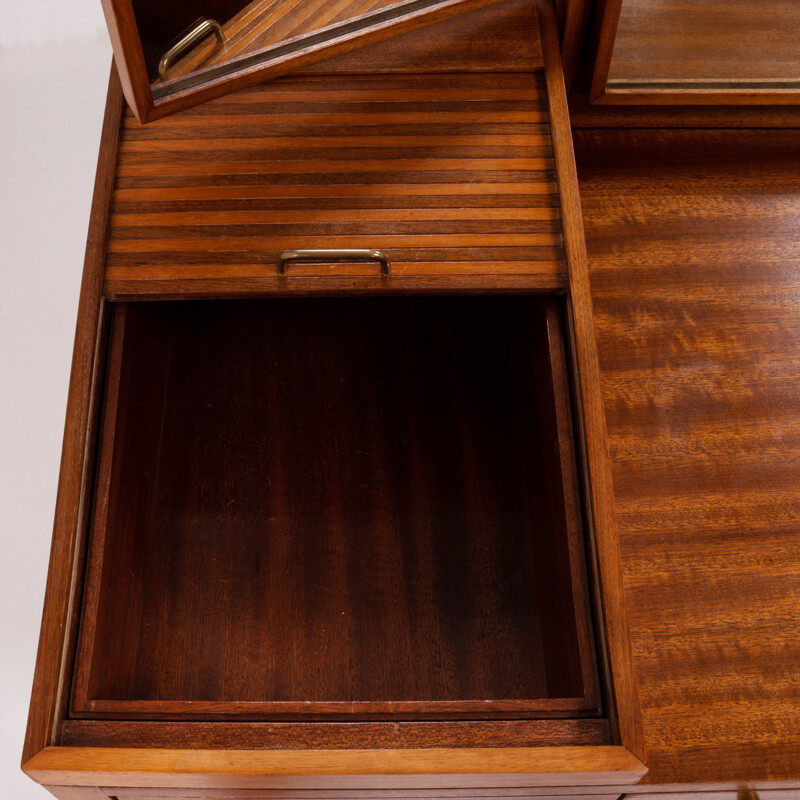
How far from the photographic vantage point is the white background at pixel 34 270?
134 centimetres

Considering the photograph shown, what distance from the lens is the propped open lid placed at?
0.81 m

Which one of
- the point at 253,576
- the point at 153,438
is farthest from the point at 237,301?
the point at 253,576

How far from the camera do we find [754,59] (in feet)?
3.92

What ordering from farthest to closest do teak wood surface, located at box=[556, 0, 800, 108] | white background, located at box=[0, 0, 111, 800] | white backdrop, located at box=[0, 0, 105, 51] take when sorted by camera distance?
white backdrop, located at box=[0, 0, 105, 51]
white background, located at box=[0, 0, 111, 800]
teak wood surface, located at box=[556, 0, 800, 108]

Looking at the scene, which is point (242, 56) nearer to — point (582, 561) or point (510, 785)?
point (582, 561)

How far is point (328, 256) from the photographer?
0.90 metres

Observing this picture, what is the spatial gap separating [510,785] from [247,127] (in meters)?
0.75

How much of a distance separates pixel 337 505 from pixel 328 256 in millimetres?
387

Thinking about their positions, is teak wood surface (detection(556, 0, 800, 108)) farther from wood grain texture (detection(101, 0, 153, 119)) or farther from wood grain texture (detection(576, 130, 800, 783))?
wood grain texture (detection(101, 0, 153, 119))

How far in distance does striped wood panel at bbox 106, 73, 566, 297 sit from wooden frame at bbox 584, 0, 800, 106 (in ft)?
0.48

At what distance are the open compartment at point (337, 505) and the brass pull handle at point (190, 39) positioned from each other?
0.87 ft

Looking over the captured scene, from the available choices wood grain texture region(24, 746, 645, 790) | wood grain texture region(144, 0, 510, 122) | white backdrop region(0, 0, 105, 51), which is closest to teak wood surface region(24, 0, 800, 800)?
wood grain texture region(24, 746, 645, 790)

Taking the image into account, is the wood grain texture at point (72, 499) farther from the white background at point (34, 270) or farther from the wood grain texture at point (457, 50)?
the white background at point (34, 270)

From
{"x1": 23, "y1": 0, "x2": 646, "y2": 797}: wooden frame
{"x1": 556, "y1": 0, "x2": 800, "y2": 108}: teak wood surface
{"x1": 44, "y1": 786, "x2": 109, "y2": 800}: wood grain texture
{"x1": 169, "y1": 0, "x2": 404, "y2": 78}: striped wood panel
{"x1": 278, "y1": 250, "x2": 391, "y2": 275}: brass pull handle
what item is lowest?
{"x1": 44, "y1": 786, "x2": 109, "y2": 800}: wood grain texture
